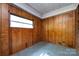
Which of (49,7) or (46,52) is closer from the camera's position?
(46,52)

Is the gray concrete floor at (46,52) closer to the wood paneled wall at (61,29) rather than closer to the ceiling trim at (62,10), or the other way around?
the wood paneled wall at (61,29)

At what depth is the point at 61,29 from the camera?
4012mm

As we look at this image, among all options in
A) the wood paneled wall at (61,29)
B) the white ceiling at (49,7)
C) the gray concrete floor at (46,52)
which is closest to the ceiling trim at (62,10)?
the white ceiling at (49,7)

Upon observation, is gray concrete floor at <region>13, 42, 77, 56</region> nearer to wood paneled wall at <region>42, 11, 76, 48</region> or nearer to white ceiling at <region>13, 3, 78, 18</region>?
wood paneled wall at <region>42, 11, 76, 48</region>

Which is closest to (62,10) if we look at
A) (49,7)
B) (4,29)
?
(49,7)

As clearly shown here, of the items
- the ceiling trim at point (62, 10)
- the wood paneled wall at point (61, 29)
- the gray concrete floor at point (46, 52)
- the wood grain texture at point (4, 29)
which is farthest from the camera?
the wood paneled wall at point (61, 29)

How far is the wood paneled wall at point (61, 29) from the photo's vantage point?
3457mm

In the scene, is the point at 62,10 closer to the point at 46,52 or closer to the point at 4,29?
the point at 46,52

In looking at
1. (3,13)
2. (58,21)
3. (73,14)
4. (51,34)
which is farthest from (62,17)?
(3,13)

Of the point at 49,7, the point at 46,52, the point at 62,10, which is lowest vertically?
the point at 46,52

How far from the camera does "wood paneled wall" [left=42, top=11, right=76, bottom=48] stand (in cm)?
346

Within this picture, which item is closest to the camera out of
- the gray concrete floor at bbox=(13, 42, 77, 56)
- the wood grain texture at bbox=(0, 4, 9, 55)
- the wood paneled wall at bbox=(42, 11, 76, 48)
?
the wood grain texture at bbox=(0, 4, 9, 55)

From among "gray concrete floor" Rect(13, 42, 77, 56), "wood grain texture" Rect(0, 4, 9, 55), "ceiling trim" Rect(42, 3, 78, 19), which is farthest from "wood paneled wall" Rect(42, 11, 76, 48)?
"wood grain texture" Rect(0, 4, 9, 55)

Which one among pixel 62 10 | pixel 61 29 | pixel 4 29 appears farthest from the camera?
pixel 61 29
